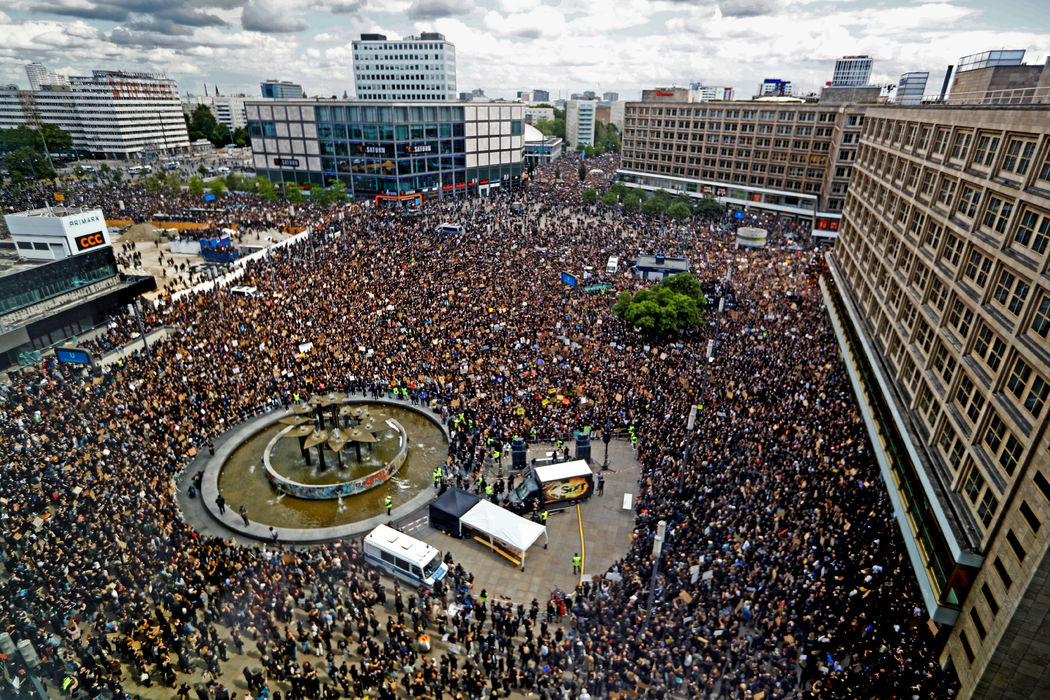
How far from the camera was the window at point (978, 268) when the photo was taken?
1989cm

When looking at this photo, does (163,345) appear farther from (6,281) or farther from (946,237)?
(946,237)

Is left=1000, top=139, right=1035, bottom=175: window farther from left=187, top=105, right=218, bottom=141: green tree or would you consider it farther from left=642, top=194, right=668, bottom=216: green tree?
left=187, top=105, right=218, bottom=141: green tree

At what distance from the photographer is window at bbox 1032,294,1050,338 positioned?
612 inches

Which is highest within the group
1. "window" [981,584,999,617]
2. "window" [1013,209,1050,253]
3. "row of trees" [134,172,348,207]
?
"window" [1013,209,1050,253]

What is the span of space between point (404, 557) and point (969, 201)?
26.6 m

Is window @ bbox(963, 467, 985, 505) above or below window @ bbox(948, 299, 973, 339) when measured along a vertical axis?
below

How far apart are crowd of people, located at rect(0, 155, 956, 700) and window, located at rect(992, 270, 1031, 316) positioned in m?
8.90

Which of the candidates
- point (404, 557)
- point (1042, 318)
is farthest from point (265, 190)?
point (1042, 318)

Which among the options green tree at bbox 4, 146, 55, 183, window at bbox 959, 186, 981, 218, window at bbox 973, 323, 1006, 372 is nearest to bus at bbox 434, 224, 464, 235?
window at bbox 959, 186, 981, 218

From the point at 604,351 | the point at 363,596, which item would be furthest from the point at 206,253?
the point at 363,596

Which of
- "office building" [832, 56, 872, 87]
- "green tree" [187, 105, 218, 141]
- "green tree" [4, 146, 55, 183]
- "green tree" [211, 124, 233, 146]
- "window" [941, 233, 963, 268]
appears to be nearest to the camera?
"window" [941, 233, 963, 268]

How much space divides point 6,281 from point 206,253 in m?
19.5

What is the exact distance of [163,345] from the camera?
113 feet

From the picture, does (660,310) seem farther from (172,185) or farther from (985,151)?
(172,185)
